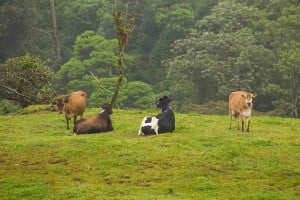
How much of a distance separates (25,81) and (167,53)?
33.9 meters

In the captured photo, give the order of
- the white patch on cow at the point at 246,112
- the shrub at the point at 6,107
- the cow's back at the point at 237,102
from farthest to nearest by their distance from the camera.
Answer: the shrub at the point at 6,107
the cow's back at the point at 237,102
the white patch on cow at the point at 246,112

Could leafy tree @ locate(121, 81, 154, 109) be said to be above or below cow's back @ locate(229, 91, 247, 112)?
below

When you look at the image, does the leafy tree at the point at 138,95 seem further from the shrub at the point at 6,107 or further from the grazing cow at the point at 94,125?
the grazing cow at the point at 94,125

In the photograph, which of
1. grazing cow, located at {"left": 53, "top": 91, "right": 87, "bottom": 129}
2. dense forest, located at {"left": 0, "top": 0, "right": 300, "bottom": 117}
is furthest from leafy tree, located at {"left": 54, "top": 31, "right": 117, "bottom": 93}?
grazing cow, located at {"left": 53, "top": 91, "right": 87, "bottom": 129}

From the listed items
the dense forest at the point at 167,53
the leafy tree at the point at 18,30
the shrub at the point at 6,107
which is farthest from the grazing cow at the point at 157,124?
the leafy tree at the point at 18,30

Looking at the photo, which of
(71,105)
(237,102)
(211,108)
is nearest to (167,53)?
(211,108)

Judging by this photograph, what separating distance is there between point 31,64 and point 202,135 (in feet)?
41.6

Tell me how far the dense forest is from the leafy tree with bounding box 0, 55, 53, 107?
0.05m

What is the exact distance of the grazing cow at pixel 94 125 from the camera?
18531mm

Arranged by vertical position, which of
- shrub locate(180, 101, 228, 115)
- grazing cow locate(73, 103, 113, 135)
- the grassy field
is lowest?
shrub locate(180, 101, 228, 115)

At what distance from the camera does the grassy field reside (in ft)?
40.7

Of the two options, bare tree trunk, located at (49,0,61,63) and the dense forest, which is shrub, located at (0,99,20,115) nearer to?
the dense forest

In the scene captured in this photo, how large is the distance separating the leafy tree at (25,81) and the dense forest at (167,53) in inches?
1.9

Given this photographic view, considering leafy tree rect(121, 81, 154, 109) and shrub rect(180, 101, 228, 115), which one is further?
leafy tree rect(121, 81, 154, 109)
